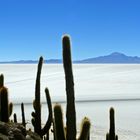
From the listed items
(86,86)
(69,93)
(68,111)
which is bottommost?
(68,111)

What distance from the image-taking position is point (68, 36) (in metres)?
4.21

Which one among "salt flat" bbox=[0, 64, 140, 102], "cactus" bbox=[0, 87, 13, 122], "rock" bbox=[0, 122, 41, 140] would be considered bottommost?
"rock" bbox=[0, 122, 41, 140]

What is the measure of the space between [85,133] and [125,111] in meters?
14.2

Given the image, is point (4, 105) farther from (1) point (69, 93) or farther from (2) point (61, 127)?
(1) point (69, 93)

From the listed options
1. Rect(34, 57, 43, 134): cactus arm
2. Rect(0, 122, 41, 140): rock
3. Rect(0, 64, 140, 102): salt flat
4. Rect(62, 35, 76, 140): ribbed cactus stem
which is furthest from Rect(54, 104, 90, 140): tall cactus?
Rect(0, 64, 140, 102): salt flat

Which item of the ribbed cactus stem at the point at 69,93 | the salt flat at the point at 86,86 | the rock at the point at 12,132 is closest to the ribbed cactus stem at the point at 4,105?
the rock at the point at 12,132

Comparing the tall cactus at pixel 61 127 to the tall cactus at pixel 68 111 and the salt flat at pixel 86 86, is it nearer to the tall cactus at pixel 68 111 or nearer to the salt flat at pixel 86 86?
the tall cactus at pixel 68 111

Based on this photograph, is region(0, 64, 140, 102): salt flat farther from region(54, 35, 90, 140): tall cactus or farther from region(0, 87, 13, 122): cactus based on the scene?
region(54, 35, 90, 140): tall cactus

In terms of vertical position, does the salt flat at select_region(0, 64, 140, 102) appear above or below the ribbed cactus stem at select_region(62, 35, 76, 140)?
above

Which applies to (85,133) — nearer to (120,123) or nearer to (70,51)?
(70,51)

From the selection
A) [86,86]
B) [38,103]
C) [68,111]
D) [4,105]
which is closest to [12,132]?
[68,111]

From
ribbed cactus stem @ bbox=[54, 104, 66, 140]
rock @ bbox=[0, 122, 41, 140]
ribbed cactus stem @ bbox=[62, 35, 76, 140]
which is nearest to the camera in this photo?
rock @ bbox=[0, 122, 41, 140]

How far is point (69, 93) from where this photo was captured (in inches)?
157

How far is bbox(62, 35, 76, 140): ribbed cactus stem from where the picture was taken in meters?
3.96
